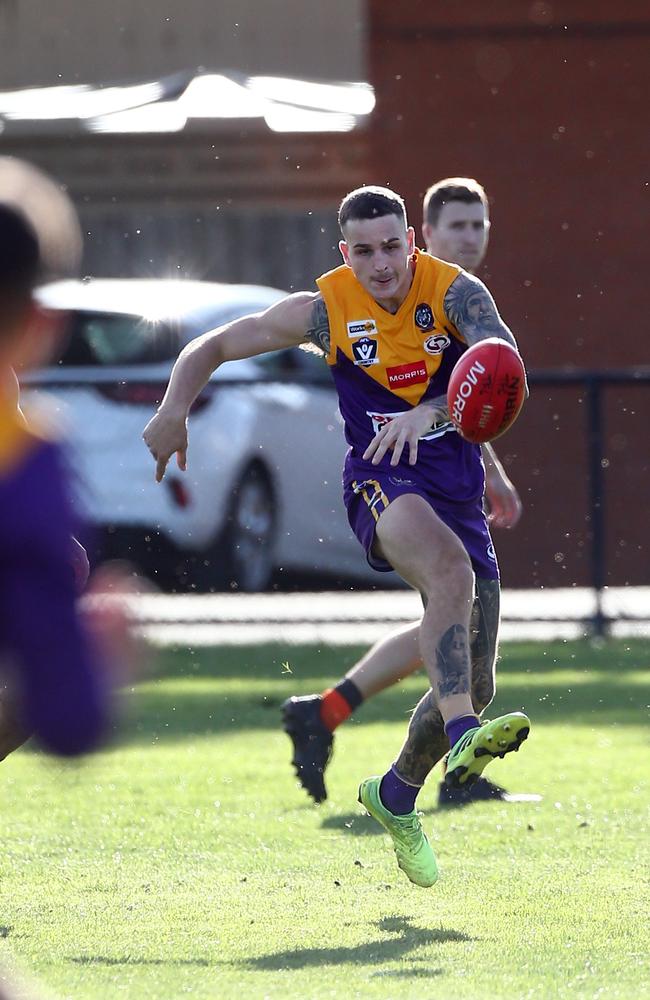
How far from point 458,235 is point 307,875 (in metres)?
2.73

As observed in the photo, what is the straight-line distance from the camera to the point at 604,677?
1185 centimetres

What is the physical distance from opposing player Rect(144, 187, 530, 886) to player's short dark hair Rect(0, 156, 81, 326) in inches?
109

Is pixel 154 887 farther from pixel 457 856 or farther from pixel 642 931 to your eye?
pixel 642 931

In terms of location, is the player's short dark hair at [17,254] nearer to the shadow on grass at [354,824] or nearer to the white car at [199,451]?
the shadow on grass at [354,824]

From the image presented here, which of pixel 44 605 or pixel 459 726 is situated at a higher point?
pixel 44 605

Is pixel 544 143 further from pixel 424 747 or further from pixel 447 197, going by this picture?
pixel 424 747

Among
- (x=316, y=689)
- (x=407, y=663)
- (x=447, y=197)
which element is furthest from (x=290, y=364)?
(x=407, y=663)

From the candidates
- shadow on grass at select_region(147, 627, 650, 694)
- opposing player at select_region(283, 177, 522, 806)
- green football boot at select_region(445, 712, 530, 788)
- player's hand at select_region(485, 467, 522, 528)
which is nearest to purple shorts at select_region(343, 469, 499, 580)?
green football boot at select_region(445, 712, 530, 788)

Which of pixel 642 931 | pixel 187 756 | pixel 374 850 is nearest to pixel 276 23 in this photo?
pixel 187 756

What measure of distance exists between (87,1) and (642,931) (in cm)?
1542

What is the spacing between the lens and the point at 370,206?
251 inches

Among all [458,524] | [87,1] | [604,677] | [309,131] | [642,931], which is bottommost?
[604,677]

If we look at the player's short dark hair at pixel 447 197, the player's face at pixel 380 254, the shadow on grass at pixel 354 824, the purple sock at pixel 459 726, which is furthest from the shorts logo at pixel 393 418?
the player's short dark hair at pixel 447 197

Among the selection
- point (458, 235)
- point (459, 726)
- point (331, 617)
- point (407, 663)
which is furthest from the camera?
point (331, 617)
